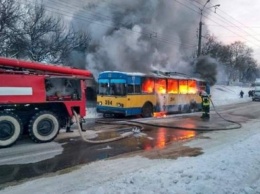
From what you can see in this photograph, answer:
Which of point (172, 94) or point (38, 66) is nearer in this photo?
point (38, 66)

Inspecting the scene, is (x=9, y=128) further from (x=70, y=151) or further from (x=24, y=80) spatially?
(x=70, y=151)

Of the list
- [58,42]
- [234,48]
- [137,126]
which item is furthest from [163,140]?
[234,48]

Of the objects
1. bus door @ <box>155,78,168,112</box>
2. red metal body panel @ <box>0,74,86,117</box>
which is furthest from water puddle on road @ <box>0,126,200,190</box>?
bus door @ <box>155,78,168,112</box>

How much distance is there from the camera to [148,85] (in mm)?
18781

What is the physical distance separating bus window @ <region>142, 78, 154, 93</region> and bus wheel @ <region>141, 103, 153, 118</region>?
798 millimetres

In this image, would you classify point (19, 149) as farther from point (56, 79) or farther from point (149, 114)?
point (149, 114)

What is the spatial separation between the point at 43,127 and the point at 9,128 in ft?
3.64

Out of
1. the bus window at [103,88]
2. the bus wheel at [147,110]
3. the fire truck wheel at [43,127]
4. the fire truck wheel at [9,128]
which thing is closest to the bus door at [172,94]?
the bus wheel at [147,110]

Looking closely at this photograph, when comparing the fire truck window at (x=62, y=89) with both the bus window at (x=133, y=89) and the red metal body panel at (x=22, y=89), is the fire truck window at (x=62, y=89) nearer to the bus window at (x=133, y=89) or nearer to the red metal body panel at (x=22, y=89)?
the red metal body panel at (x=22, y=89)

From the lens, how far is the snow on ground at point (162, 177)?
18.5ft

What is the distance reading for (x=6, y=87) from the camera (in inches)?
358

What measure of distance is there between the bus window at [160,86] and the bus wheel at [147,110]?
1171 mm

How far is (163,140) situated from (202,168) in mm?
4124

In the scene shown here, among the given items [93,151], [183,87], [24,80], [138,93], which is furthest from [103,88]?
[93,151]
